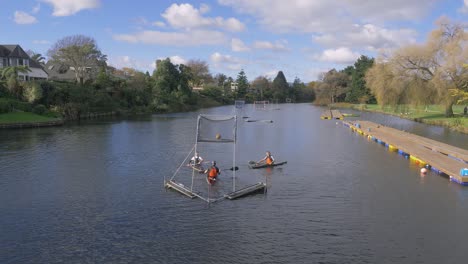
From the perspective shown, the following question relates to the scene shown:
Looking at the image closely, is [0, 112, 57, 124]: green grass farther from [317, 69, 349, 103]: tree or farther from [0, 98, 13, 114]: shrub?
[317, 69, 349, 103]: tree

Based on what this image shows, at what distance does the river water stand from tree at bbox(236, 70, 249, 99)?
6204 inches

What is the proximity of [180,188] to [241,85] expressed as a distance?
17277 centimetres

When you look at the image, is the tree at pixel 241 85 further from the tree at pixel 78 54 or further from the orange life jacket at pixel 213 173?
the orange life jacket at pixel 213 173

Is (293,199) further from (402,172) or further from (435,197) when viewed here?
(402,172)

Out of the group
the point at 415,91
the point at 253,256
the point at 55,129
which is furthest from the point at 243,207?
the point at 415,91

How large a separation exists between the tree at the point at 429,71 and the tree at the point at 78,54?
2763 inches

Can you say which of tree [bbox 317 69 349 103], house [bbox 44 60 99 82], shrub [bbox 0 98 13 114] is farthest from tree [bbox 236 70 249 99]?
shrub [bbox 0 98 13 114]

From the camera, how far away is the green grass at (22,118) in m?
59.8

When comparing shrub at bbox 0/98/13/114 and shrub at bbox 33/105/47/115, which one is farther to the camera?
shrub at bbox 33/105/47/115

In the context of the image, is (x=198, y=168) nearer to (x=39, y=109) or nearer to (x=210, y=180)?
(x=210, y=180)

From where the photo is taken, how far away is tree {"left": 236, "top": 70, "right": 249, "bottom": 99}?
191 m

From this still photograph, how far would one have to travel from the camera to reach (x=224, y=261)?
14398 mm

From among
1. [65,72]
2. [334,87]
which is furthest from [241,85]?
[65,72]

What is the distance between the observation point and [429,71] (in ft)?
211
